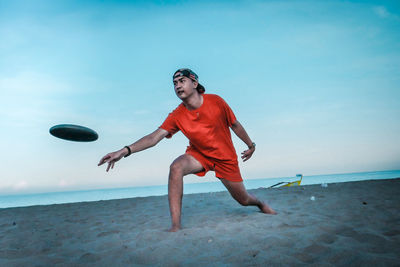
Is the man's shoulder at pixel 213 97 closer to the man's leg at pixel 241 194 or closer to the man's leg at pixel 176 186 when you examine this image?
the man's leg at pixel 176 186

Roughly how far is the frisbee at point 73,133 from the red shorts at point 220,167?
72.1 inches

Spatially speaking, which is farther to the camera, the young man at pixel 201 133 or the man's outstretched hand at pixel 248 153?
the man's outstretched hand at pixel 248 153

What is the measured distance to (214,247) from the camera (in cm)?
216

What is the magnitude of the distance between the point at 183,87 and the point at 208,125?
22.0 inches

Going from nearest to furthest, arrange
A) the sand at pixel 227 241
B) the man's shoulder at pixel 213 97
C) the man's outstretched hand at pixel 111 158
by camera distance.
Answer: the sand at pixel 227 241
the man's outstretched hand at pixel 111 158
the man's shoulder at pixel 213 97

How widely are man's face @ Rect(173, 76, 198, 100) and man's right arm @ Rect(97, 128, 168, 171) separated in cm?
53

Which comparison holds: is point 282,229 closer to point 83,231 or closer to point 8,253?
point 83,231

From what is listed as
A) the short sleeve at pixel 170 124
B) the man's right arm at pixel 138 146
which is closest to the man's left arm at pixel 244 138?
the short sleeve at pixel 170 124

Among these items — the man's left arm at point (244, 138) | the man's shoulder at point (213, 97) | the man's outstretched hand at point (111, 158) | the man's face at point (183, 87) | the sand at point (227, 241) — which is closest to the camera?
the sand at point (227, 241)

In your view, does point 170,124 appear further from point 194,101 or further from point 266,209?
point 266,209

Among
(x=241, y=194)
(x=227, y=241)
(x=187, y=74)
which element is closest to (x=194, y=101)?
(x=187, y=74)

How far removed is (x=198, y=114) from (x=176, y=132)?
436 millimetres

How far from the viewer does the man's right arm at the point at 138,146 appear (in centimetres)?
267

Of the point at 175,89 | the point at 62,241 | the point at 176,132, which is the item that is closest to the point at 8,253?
the point at 62,241
